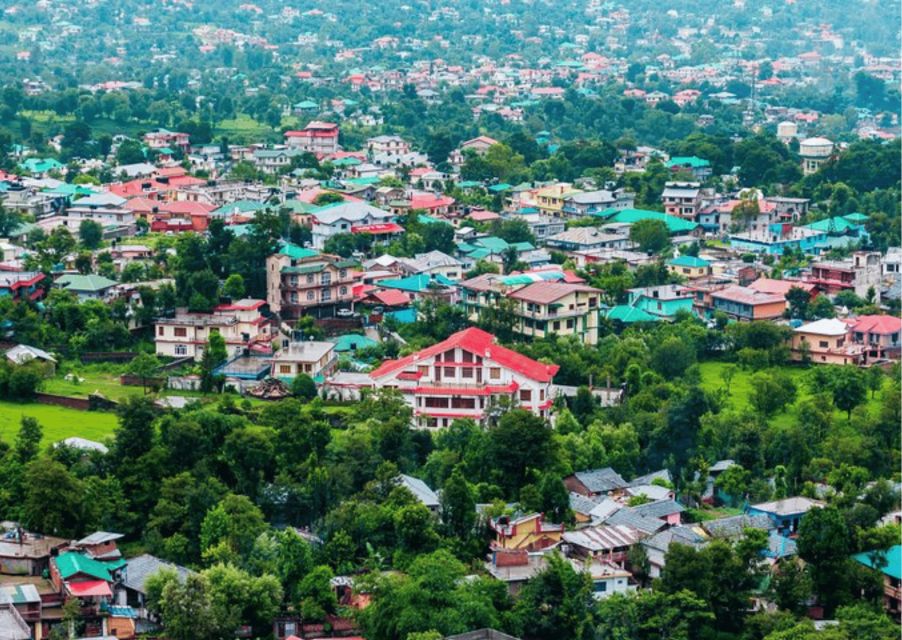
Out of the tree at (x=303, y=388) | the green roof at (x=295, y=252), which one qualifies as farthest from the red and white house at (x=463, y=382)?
the green roof at (x=295, y=252)

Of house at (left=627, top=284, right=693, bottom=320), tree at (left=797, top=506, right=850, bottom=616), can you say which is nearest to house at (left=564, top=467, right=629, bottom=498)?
tree at (left=797, top=506, right=850, bottom=616)

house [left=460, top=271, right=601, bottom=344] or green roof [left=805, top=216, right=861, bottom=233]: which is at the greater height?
house [left=460, top=271, right=601, bottom=344]

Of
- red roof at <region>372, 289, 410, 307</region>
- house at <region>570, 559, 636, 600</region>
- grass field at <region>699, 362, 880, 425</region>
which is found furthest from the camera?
red roof at <region>372, 289, 410, 307</region>

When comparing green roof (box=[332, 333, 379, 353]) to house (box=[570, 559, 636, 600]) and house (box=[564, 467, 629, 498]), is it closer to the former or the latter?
house (box=[564, 467, 629, 498])

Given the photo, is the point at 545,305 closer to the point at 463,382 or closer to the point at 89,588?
the point at 463,382

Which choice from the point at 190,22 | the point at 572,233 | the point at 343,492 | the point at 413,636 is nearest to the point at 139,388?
the point at 343,492

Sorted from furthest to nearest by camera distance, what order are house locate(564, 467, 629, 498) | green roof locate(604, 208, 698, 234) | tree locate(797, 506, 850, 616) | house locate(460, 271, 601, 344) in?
1. green roof locate(604, 208, 698, 234)
2. house locate(460, 271, 601, 344)
3. house locate(564, 467, 629, 498)
4. tree locate(797, 506, 850, 616)
